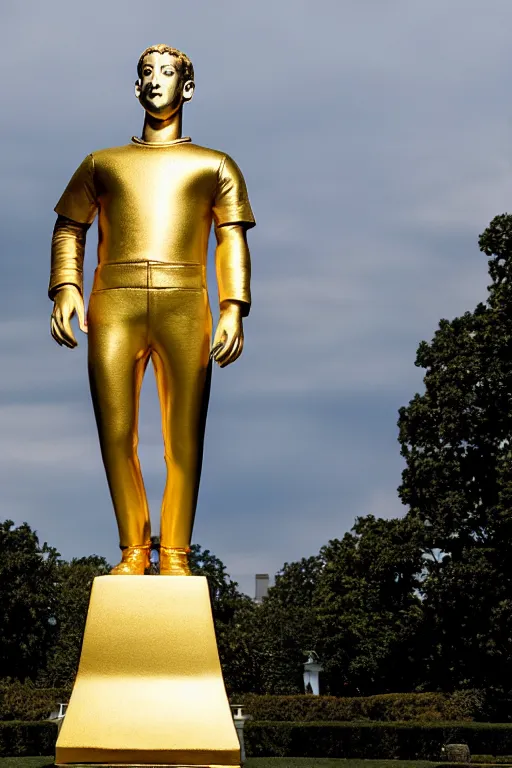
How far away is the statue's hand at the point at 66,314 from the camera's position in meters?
7.35

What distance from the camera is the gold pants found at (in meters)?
7.09

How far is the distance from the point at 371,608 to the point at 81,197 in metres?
26.8

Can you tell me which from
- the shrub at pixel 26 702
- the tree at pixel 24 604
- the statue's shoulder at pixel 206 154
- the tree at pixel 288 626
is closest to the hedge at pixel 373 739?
the shrub at pixel 26 702

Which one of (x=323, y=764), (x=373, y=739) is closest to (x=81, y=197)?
(x=323, y=764)

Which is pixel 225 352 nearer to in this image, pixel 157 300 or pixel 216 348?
pixel 216 348

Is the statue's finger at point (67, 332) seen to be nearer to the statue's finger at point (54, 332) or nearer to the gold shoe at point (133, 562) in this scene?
the statue's finger at point (54, 332)

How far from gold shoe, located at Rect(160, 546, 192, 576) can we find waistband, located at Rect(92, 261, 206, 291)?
163cm

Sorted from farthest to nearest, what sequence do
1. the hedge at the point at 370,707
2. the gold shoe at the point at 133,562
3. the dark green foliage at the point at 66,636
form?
the dark green foliage at the point at 66,636 < the hedge at the point at 370,707 < the gold shoe at the point at 133,562

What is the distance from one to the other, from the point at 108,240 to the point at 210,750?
123 inches

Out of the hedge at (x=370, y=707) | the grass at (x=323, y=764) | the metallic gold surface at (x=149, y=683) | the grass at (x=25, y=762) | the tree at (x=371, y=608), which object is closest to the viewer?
the metallic gold surface at (x=149, y=683)

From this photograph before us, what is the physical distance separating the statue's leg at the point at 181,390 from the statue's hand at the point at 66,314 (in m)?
0.56

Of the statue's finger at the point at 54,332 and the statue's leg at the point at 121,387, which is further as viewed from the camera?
the statue's finger at the point at 54,332

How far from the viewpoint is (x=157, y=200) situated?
7188mm

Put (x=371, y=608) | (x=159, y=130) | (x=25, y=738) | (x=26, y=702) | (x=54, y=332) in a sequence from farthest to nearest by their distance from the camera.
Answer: (x=371, y=608), (x=26, y=702), (x=25, y=738), (x=159, y=130), (x=54, y=332)
